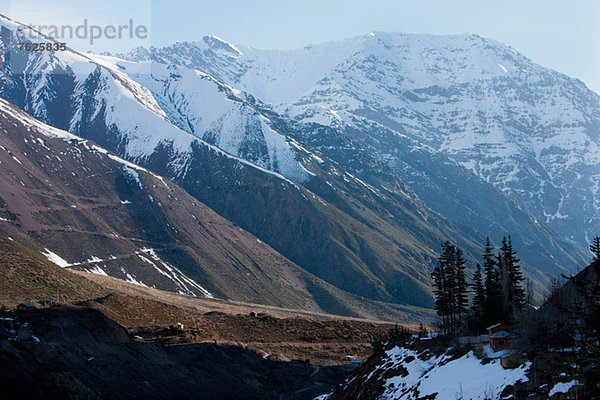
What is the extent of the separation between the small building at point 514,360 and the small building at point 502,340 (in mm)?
5862

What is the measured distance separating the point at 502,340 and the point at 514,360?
7.23 metres

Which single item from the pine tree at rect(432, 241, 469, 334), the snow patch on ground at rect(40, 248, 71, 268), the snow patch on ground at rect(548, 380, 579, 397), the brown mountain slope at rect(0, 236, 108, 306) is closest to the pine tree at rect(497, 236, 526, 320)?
the pine tree at rect(432, 241, 469, 334)

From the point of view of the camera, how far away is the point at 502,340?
2667 inches

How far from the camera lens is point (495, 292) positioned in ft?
275

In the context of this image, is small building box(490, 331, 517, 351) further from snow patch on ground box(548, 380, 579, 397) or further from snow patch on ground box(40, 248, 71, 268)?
snow patch on ground box(40, 248, 71, 268)

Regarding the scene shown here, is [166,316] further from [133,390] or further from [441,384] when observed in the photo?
[441,384]

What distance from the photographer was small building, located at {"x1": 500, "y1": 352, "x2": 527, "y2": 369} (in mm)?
60062

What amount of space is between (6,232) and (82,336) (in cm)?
11645

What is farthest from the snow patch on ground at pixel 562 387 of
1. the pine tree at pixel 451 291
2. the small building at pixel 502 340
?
the pine tree at pixel 451 291

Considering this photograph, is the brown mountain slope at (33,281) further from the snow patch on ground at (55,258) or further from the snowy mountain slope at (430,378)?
the snowy mountain slope at (430,378)

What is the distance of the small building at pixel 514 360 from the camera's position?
60.1 metres

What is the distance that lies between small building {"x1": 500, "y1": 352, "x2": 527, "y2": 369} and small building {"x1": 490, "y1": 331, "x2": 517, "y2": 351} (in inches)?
231

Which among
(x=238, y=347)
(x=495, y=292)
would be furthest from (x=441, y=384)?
(x=238, y=347)

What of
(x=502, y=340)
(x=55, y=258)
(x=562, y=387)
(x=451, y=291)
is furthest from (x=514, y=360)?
(x=55, y=258)
